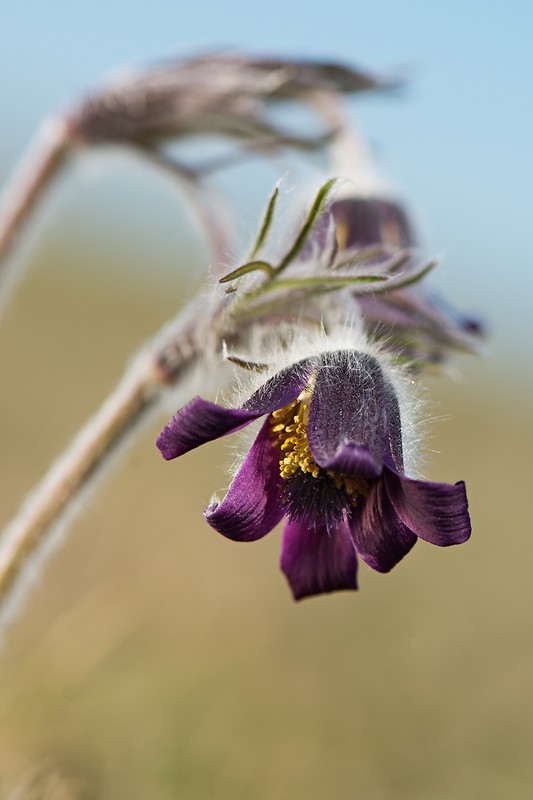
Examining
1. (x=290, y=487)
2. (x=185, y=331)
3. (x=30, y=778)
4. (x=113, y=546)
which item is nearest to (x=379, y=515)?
(x=290, y=487)

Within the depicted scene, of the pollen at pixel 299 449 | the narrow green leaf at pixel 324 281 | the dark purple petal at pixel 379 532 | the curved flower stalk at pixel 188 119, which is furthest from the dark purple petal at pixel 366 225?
the dark purple petal at pixel 379 532

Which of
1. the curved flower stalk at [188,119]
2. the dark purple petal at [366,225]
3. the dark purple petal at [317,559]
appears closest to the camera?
the dark purple petal at [317,559]

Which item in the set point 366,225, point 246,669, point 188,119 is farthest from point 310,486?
point 246,669

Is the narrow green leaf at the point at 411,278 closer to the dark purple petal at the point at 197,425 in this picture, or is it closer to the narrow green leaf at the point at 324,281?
the narrow green leaf at the point at 324,281

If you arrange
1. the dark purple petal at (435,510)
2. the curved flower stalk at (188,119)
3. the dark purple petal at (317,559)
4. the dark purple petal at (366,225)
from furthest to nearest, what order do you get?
the curved flower stalk at (188,119)
the dark purple petal at (366,225)
the dark purple petal at (317,559)
the dark purple petal at (435,510)

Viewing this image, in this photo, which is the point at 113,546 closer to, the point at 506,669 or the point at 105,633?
the point at 506,669

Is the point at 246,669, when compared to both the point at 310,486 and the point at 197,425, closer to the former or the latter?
the point at 310,486
